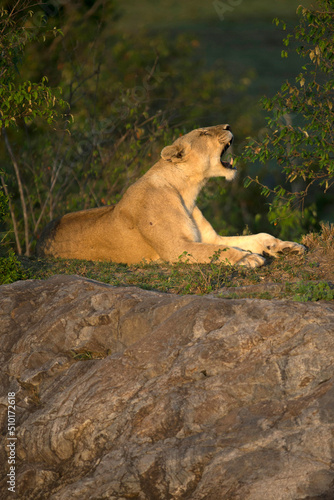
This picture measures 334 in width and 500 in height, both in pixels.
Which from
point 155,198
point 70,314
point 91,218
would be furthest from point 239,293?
point 91,218

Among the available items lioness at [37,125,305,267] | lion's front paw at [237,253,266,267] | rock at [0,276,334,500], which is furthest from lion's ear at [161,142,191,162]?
rock at [0,276,334,500]

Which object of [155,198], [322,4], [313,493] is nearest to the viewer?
[313,493]

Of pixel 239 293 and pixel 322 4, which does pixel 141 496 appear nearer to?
pixel 239 293

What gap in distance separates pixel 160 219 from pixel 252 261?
1.56m

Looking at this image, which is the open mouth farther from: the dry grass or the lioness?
the dry grass

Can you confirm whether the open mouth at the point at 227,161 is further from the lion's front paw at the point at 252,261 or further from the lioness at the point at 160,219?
the lion's front paw at the point at 252,261

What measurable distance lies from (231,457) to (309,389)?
2.08 ft

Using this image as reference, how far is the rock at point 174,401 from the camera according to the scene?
405 cm

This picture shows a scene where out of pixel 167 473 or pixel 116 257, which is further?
pixel 116 257

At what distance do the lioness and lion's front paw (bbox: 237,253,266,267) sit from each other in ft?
2.47

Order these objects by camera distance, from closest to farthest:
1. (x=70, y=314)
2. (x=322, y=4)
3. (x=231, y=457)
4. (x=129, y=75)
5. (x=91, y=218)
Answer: (x=231, y=457) < (x=70, y=314) < (x=322, y=4) < (x=91, y=218) < (x=129, y=75)

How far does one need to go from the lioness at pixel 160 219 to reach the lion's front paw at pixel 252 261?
2.47 ft

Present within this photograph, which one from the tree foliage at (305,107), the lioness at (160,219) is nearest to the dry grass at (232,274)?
the lioness at (160,219)

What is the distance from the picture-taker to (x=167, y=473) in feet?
13.9
